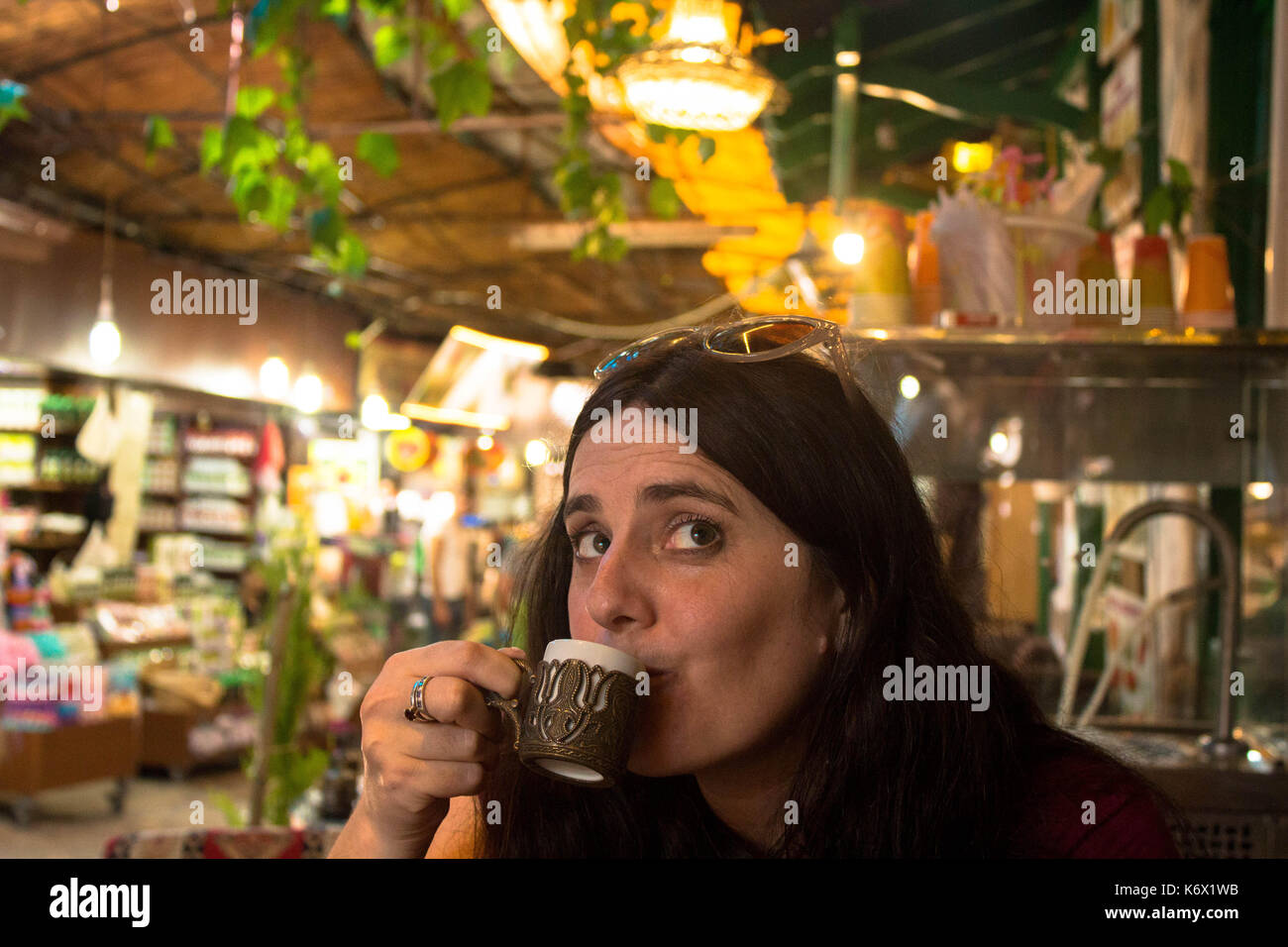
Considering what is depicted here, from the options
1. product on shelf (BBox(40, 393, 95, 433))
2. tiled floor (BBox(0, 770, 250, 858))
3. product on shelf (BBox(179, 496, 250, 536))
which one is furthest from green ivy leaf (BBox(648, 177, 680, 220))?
product on shelf (BBox(179, 496, 250, 536))

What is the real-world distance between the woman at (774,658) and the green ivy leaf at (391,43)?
2005mm

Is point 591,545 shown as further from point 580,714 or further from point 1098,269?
point 1098,269

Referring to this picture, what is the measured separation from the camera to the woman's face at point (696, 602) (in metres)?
1.21

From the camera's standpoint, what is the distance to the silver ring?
1157 millimetres

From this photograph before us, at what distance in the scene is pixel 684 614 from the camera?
122 cm

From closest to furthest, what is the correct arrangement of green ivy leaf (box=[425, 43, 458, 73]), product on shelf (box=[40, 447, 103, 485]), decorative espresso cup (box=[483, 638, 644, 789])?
decorative espresso cup (box=[483, 638, 644, 789]) → green ivy leaf (box=[425, 43, 458, 73]) → product on shelf (box=[40, 447, 103, 485])

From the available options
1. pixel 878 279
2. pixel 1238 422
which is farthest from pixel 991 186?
pixel 1238 422

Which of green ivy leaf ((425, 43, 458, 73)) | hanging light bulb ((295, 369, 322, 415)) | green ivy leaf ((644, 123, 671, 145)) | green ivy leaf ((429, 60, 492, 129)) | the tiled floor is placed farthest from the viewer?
hanging light bulb ((295, 369, 322, 415))

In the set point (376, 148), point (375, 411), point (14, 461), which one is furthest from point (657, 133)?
point (14, 461)

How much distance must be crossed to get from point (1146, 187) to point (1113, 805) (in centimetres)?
281

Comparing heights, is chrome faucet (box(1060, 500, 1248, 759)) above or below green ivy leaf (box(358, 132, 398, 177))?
below

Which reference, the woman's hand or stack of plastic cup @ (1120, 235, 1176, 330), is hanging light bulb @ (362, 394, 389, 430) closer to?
stack of plastic cup @ (1120, 235, 1176, 330)
